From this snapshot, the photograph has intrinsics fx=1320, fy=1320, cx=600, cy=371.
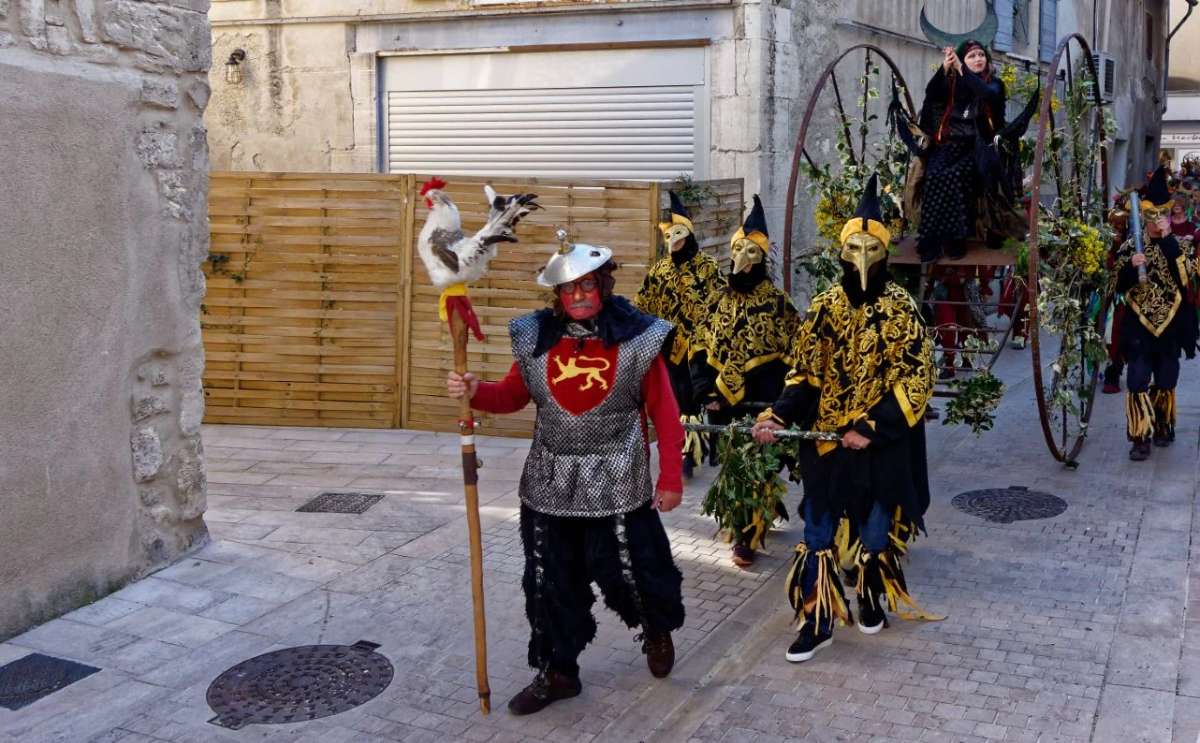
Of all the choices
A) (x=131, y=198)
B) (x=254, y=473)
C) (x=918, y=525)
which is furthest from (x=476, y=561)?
(x=254, y=473)

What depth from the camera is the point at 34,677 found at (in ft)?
18.7

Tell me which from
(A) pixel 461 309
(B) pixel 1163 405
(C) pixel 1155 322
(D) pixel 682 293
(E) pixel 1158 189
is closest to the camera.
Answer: (A) pixel 461 309

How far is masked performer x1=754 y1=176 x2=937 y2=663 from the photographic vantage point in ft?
19.2

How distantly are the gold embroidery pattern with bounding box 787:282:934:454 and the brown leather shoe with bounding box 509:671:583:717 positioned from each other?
158 cm

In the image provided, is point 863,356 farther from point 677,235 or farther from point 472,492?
point 677,235

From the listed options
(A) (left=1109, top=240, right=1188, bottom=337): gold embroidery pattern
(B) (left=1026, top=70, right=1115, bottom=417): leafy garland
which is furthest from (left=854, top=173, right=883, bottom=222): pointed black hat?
(A) (left=1109, top=240, right=1188, bottom=337): gold embroidery pattern

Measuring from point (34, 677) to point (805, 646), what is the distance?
3.37m

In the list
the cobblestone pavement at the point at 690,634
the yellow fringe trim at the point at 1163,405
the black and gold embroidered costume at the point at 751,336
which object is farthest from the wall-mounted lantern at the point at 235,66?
the yellow fringe trim at the point at 1163,405

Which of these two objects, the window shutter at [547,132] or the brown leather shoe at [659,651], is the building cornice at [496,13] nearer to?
the window shutter at [547,132]

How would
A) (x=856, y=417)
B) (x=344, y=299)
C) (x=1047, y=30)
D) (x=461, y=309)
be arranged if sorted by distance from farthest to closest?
(x=1047, y=30) < (x=344, y=299) < (x=856, y=417) < (x=461, y=309)

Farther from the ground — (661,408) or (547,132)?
(547,132)

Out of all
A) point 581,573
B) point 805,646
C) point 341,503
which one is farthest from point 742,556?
point 341,503

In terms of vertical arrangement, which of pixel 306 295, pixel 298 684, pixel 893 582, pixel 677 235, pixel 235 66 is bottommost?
pixel 298 684

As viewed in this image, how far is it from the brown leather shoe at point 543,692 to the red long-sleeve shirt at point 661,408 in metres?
0.90
